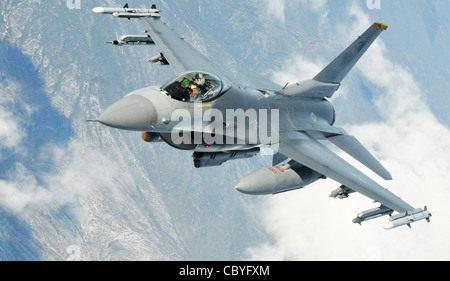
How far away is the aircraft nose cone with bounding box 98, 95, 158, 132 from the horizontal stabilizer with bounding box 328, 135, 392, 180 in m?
11.0

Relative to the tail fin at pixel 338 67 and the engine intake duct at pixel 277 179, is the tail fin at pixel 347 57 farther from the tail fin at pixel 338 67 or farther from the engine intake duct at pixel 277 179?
the engine intake duct at pixel 277 179

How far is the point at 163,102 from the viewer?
759 inches

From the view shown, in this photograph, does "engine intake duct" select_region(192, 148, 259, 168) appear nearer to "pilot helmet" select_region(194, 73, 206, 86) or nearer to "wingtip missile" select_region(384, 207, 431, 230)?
"pilot helmet" select_region(194, 73, 206, 86)

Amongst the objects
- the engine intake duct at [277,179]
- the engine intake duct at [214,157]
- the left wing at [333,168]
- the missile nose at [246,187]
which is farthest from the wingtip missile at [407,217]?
the engine intake duct at [214,157]

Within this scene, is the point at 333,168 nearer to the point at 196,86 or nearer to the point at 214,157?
the point at 214,157

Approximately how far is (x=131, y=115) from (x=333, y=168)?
30.4 feet

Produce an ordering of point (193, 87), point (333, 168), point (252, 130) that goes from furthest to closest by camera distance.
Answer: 1. point (252, 130)
2. point (333, 168)
3. point (193, 87)

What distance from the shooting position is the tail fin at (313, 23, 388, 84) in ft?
90.1

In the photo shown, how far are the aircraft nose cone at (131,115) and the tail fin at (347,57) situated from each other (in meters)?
12.4

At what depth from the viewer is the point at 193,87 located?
20.0 metres

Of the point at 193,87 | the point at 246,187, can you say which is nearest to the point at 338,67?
the point at 193,87

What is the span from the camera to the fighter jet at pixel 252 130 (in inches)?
758

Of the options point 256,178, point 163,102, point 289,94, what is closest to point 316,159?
point 256,178
